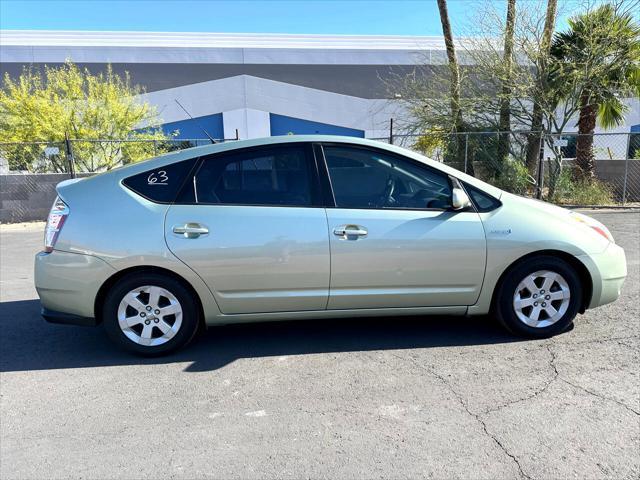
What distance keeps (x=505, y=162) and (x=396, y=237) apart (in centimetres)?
1112

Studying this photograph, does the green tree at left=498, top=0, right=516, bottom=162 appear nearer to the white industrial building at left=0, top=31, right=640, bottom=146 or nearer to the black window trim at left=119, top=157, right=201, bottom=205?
the black window trim at left=119, top=157, right=201, bottom=205

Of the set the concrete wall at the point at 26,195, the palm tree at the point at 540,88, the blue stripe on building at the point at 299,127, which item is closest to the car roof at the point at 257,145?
the concrete wall at the point at 26,195

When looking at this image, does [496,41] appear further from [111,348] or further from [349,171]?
[111,348]

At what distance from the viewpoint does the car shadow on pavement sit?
3748 mm

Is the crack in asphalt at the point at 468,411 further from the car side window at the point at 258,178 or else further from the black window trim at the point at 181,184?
the black window trim at the point at 181,184

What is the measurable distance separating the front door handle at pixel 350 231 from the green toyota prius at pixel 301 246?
11mm

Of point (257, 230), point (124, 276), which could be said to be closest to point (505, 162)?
point (257, 230)

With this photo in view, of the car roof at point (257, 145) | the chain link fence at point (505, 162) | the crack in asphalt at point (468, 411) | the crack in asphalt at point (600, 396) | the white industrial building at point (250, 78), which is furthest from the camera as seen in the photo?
the white industrial building at point (250, 78)

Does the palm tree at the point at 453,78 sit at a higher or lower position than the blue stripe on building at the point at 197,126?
lower

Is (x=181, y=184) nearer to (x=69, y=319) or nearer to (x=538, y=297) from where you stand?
(x=69, y=319)

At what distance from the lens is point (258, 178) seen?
12.2ft

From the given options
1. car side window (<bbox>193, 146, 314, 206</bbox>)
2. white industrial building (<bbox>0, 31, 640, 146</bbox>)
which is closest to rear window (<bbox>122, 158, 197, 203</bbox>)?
car side window (<bbox>193, 146, 314, 206</bbox>)

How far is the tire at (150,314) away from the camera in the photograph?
357cm

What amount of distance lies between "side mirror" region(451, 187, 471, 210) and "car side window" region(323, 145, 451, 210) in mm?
70
